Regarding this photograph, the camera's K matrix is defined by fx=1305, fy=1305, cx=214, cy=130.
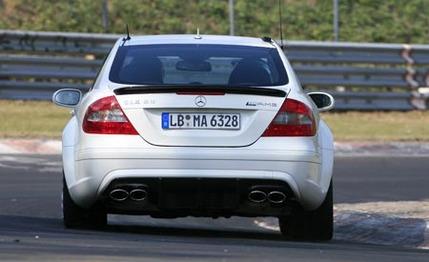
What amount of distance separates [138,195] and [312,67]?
13.0 metres

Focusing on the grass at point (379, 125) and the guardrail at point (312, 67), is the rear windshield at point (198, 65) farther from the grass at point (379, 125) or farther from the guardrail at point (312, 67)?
the guardrail at point (312, 67)

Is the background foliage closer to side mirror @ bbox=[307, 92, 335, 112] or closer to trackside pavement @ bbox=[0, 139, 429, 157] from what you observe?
trackside pavement @ bbox=[0, 139, 429, 157]

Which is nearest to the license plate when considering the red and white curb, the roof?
the roof

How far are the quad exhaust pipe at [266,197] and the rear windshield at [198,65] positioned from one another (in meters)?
0.79

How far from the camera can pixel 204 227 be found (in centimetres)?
1052

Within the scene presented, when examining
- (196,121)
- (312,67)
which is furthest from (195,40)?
(312,67)

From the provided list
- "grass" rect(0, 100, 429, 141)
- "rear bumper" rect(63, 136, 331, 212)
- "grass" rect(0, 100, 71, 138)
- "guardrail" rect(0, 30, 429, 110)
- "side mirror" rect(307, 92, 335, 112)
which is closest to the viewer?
"rear bumper" rect(63, 136, 331, 212)

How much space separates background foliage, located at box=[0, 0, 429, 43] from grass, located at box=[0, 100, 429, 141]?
12.4ft

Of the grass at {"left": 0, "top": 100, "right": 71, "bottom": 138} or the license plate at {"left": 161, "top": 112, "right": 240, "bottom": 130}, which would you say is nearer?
the license plate at {"left": 161, "top": 112, "right": 240, "bottom": 130}

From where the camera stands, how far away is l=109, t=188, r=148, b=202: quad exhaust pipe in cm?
861

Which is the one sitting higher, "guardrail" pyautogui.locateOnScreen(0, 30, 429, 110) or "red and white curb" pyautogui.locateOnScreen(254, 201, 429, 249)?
"red and white curb" pyautogui.locateOnScreen(254, 201, 429, 249)

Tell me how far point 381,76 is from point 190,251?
1438 cm

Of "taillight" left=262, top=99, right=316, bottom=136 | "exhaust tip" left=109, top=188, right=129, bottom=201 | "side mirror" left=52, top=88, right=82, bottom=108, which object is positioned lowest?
"exhaust tip" left=109, top=188, right=129, bottom=201

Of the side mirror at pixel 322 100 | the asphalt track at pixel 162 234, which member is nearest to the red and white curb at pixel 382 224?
the asphalt track at pixel 162 234
